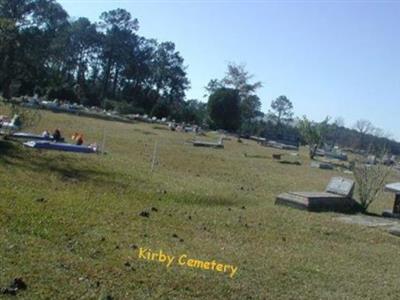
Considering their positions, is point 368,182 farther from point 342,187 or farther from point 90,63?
point 90,63

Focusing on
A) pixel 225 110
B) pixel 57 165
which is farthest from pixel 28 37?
pixel 57 165

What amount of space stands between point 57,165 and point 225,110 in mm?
52921

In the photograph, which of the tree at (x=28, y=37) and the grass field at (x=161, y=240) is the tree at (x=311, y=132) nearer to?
the tree at (x=28, y=37)

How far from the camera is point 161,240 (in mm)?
7906

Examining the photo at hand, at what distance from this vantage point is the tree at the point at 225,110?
216 ft

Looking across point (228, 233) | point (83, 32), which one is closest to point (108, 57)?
point (83, 32)

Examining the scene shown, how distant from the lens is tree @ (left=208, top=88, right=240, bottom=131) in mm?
65812

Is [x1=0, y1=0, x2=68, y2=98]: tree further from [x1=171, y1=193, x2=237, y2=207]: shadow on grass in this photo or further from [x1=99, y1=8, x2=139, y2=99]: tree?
[x1=171, y1=193, x2=237, y2=207]: shadow on grass

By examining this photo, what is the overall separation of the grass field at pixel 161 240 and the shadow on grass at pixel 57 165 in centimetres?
4

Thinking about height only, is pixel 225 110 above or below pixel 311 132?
above

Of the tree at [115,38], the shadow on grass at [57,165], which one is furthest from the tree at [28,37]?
the shadow on grass at [57,165]

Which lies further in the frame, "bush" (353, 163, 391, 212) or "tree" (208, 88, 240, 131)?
"tree" (208, 88, 240, 131)

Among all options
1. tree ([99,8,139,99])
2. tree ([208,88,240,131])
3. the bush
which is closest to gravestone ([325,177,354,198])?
the bush

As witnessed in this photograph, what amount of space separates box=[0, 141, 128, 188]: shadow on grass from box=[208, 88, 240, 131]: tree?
5047 centimetres
